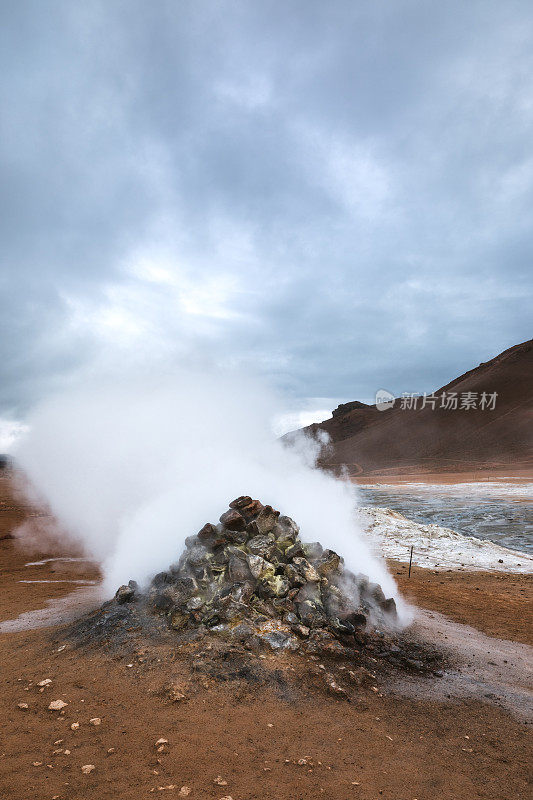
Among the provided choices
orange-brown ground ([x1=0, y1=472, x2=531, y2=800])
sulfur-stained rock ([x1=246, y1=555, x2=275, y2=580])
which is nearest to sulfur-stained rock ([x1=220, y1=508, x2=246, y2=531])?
sulfur-stained rock ([x1=246, y1=555, x2=275, y2=580])

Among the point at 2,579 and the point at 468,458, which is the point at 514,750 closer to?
the point at 2,579

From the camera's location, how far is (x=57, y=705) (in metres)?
5.23

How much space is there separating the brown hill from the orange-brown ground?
56690mm

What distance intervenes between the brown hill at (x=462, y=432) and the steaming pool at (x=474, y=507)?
Answer: 19681 millimetres

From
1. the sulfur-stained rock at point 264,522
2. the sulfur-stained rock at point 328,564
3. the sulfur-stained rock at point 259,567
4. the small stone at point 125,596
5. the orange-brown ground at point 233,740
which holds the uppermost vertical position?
the sulfur-stained rock at point 264,522

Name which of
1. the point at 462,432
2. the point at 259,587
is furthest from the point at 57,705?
the point at 462,432

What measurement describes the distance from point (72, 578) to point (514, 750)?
12.4m

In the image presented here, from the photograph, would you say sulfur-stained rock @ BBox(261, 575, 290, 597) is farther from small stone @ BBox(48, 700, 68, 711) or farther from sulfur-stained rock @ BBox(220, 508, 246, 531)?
small stone @ BBox(48, 700, 68, 711)

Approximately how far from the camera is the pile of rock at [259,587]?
7004mm

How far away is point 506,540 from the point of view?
20562 mm

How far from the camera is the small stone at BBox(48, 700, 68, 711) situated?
17.0 ft

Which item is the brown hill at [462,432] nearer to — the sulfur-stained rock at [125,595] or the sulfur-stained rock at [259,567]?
the sulfur-stained rock at [259,567]

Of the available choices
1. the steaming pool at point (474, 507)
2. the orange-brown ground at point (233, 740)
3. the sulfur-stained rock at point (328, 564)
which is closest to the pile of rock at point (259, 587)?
the sulfur-stained rock at point (328, 564)

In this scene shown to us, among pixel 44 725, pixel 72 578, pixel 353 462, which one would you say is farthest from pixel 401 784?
pixel 353 462
